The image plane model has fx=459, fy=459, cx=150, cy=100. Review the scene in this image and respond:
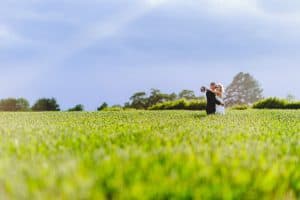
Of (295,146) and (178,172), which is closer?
(178,172)

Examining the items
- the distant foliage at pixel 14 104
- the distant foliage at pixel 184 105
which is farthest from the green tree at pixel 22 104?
the distant foliage at pixel 184 105

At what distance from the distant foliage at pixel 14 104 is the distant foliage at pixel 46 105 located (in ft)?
1.91

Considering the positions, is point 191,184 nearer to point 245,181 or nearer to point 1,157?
point 245,181

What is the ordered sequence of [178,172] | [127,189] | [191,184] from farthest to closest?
[178,172]
[191,184]
[127,189]

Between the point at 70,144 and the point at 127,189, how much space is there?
10.3 feet

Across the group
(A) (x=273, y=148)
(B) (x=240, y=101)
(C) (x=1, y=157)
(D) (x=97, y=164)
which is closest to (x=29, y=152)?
(C) (x=1, y=157)

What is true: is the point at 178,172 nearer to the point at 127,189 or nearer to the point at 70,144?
the point at 127,189

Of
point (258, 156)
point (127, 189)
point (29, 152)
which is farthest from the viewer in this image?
point (29, 152)

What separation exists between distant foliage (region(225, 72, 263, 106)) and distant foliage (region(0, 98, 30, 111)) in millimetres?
19635

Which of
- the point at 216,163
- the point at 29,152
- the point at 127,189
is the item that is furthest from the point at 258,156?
the point at 29,152

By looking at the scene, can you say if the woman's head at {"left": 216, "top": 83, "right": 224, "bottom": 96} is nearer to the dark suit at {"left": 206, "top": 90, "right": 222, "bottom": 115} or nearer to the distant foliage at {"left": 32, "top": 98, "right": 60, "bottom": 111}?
the dark suit at {"left": 206, "top": 90, "right": 222, "bottom": 115}

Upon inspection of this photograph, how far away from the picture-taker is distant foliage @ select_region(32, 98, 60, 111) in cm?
2939

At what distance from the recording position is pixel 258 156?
5.26 meters

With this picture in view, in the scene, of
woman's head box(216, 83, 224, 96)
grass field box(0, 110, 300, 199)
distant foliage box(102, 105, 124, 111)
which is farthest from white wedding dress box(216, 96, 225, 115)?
grass field box(0, 110, 300, 199)
